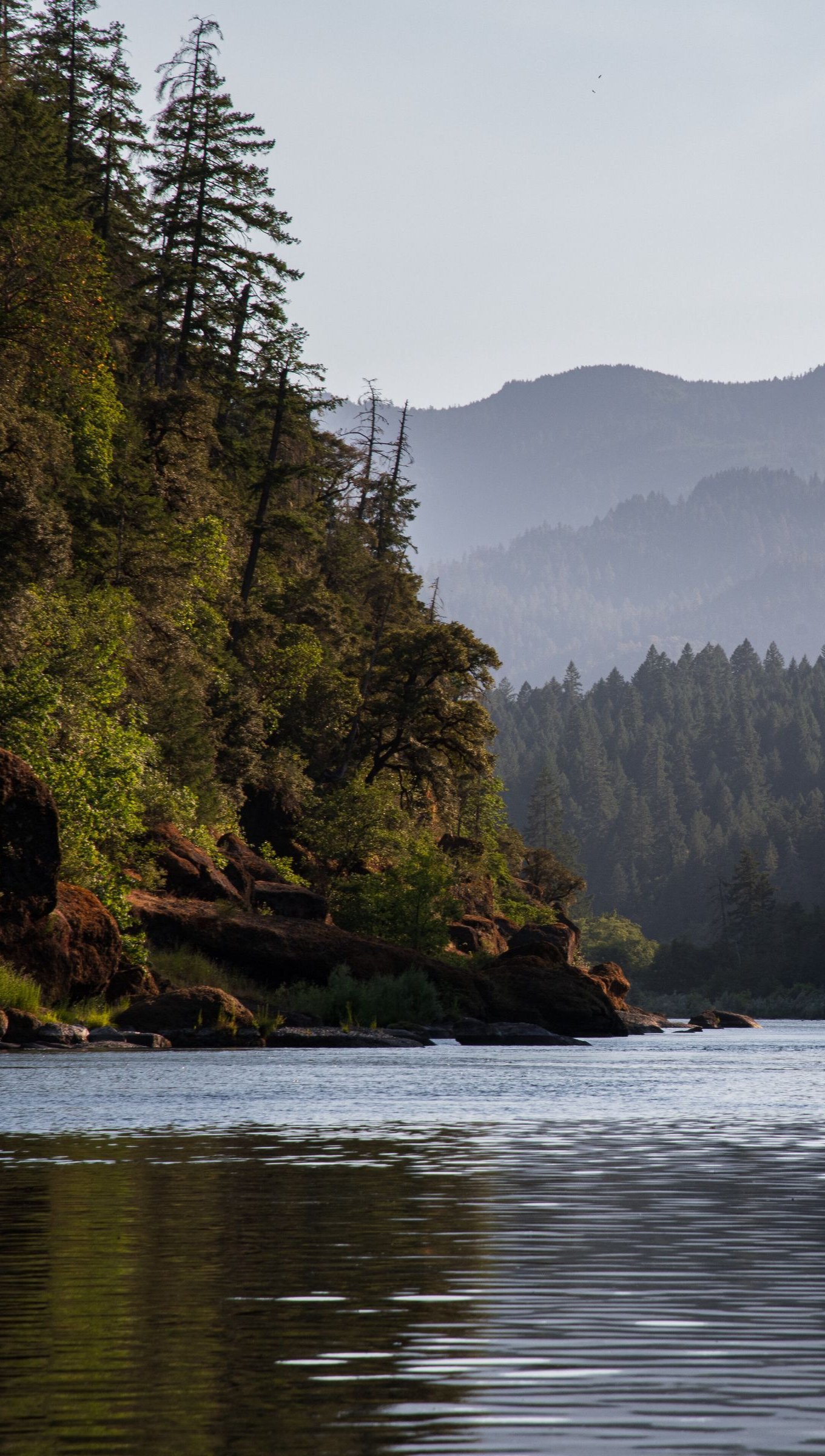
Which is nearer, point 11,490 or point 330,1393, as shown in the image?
point 330,1393

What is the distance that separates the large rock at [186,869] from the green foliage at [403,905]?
11091 mm

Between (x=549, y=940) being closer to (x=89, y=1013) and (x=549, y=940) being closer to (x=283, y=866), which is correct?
(x=283, y=866)

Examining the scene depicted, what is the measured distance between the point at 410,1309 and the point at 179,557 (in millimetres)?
49086

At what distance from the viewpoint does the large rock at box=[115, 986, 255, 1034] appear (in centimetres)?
3741

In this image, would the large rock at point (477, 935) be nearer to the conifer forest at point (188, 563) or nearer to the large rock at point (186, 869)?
the conifer forest at point (188, 563)

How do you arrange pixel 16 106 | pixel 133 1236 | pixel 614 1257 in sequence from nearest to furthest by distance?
pixel 614 1257 < pixel 133 1236 < pixel 16 106

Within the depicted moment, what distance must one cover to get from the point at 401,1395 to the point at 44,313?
4137 centimetres

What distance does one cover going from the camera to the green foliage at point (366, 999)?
45094mm

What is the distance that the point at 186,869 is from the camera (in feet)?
156

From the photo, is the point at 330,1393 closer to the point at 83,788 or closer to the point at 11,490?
the point at 83,788

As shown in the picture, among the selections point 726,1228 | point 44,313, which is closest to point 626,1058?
point 44,313

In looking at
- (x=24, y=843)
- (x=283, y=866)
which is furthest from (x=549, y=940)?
(x=24, y=843)

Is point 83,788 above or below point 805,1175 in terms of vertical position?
above

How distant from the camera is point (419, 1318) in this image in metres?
7.29
